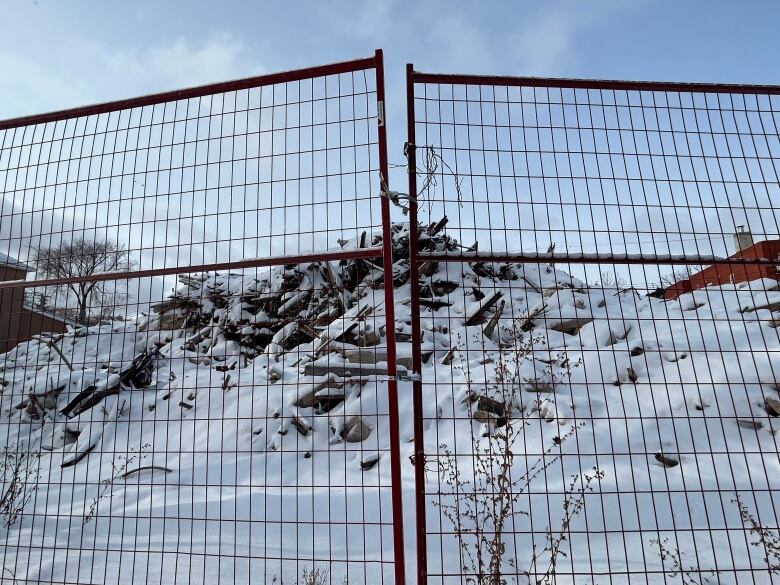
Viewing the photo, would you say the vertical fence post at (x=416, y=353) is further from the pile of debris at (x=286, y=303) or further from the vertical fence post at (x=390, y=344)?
the pile of debris at (x=286, y=303)

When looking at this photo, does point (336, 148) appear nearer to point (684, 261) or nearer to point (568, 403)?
point (684, 261)

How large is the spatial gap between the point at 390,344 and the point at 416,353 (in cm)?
15

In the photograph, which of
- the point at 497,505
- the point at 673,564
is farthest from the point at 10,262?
the point at 673,564

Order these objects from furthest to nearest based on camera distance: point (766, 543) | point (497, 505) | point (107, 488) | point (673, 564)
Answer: point (107, 488), point (497, 505), point (673, 564), point (766, 543)

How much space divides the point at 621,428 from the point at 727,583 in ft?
5.99

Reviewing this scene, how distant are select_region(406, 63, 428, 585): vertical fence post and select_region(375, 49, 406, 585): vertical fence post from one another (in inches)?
3.9

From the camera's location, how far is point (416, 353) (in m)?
2.64

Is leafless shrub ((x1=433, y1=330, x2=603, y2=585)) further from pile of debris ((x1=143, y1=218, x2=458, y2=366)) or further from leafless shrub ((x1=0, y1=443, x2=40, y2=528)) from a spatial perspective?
leafless shrub ((x1=0, y1=443, x2=40, y2=528))

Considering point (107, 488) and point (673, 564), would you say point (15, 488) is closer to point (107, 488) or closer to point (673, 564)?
point (107, 488)

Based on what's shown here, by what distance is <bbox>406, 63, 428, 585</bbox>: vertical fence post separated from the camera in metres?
2.56

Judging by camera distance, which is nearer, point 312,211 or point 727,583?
point 312,211

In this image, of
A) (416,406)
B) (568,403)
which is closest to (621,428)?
(568,403)

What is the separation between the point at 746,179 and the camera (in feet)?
10.3

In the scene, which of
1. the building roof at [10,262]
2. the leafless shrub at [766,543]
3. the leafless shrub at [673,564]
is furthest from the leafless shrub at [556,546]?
the building roof at [10,262]
